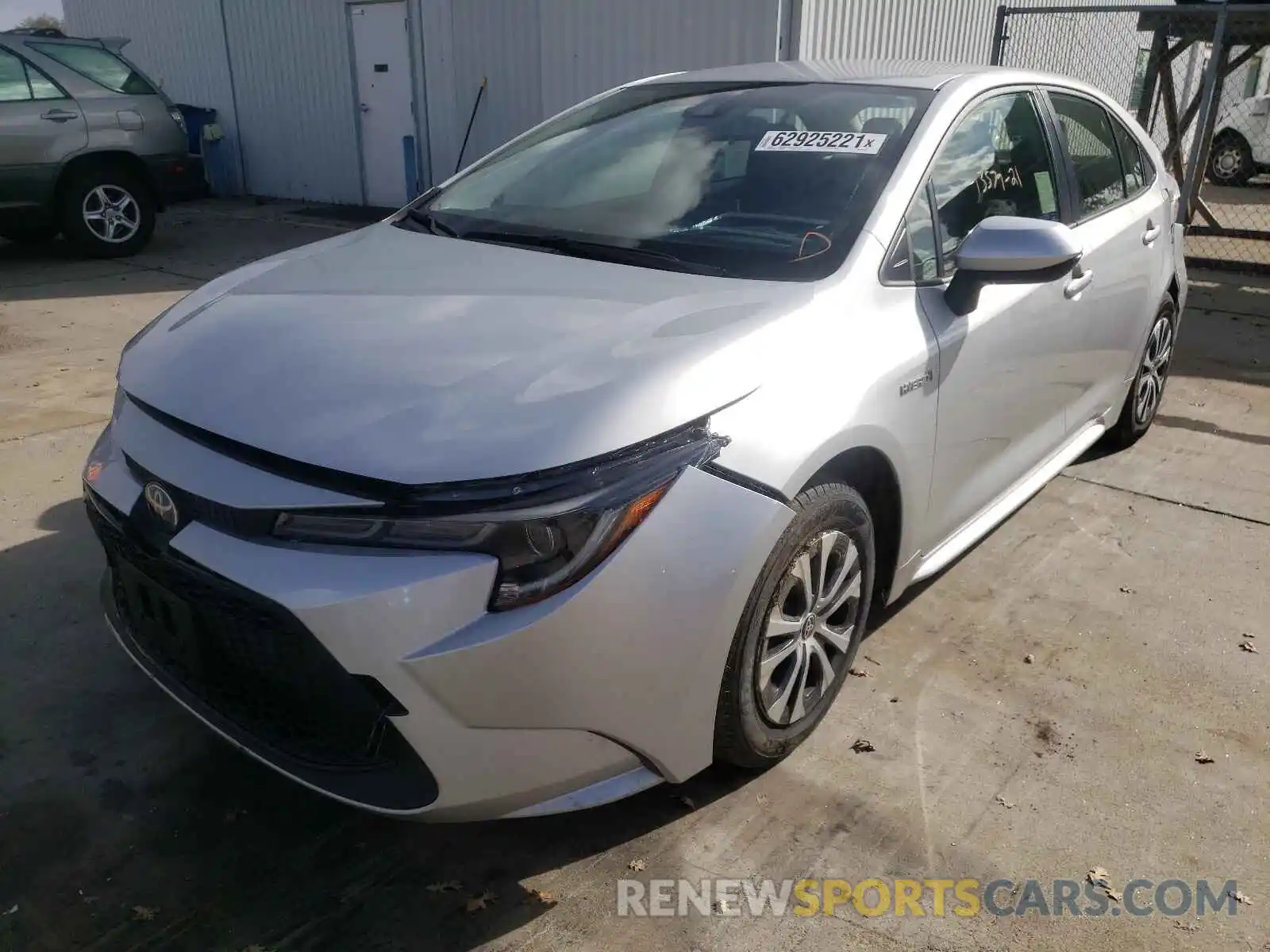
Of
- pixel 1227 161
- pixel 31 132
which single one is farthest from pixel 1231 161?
pixel 31 132

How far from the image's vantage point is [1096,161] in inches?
160

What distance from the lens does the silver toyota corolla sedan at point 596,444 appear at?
1949 millimetres

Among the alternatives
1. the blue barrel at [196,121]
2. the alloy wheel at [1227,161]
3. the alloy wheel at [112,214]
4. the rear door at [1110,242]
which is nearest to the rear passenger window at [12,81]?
the alloy wheel at [112,214]

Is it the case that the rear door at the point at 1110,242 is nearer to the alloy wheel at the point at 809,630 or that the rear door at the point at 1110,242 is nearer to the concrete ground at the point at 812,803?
the concrete ground at the point at 812,803

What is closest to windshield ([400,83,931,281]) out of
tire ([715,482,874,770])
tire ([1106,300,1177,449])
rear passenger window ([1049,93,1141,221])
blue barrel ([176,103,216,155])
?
tire ([715,482,874,770])

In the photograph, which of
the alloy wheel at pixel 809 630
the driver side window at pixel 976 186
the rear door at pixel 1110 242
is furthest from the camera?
the rear door at pixel 1110 242

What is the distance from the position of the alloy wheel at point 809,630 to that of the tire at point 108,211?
880 centimetres

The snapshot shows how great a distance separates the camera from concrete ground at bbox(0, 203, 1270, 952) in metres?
2.23

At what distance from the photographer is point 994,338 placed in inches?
120

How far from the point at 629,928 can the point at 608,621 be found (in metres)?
0.72

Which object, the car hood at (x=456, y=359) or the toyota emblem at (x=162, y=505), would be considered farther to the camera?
the toyota emblem at (x=162, y=505)

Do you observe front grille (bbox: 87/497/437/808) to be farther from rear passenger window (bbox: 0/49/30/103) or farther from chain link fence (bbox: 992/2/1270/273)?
rear passenger window (bbox: 0/49/30/103)

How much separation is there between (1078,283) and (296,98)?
12562 mm

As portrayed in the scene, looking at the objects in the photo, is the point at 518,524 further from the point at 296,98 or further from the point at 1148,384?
the point at 296,98
